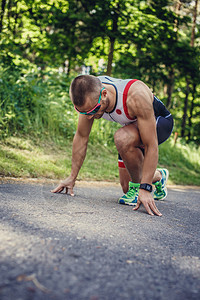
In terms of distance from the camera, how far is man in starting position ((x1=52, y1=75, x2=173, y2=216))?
2.61 meters

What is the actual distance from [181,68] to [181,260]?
382 inches

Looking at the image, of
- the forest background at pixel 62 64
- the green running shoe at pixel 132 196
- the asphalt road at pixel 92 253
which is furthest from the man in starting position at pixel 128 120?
the forest background at pixel 62 64

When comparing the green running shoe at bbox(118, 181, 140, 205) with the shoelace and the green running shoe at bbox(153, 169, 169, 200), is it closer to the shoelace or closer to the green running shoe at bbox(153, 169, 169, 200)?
the shoelace

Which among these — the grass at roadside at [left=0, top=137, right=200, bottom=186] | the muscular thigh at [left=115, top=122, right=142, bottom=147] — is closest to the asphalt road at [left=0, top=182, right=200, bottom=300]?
the muscular thigh at [left=115, top=122, right=142, bottom=147]

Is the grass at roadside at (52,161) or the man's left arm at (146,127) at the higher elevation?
the man's left arm at (146,127)

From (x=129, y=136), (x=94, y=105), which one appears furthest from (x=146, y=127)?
(x=94, y=105)

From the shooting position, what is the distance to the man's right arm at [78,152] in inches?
122

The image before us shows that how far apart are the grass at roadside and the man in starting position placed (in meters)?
1.05

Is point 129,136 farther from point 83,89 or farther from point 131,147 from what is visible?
point 83,89

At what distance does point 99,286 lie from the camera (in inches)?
46.2

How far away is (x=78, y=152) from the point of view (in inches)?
126

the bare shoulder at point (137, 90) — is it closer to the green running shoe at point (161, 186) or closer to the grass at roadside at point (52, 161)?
the green running shoe at point (161, 186)

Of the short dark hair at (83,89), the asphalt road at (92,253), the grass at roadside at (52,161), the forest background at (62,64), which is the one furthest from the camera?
the forest background at (62,64)

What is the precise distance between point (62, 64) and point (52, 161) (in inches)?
235
